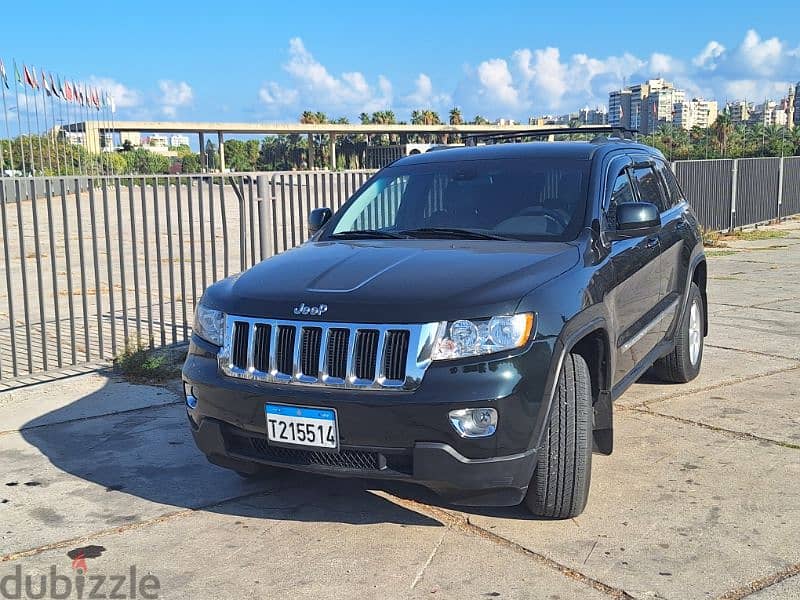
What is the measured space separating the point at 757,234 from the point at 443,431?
17755 millimetres

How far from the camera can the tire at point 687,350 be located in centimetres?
632

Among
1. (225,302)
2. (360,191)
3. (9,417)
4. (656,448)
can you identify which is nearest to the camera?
(225,302)

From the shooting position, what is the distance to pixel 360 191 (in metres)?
5.64

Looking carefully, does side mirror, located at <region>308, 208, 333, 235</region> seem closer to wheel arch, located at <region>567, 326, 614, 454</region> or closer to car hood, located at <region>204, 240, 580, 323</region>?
car hood, located at <region>204, 240, 580, 323</region>

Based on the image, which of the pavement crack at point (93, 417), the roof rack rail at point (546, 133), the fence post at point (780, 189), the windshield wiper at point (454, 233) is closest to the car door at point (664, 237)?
the roof rack rail at point (546, 133)

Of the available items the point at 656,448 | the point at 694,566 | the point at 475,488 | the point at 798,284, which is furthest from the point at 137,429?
the point at 798,284

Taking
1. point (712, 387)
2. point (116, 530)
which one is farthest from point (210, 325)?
point (712, 387)

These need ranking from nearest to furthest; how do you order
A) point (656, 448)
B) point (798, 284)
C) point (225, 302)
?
point (225, 302), point (656, 448), point (798, 284)

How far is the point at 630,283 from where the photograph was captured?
4.89 meters

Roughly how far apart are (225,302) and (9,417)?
2832 mm

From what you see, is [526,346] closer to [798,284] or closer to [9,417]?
[9,417]

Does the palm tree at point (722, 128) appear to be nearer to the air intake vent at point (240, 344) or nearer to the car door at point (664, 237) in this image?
the car door at point (664, 237)

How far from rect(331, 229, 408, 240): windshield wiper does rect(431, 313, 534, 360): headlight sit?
4.44ft

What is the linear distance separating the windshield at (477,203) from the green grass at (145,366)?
2.55 meters
